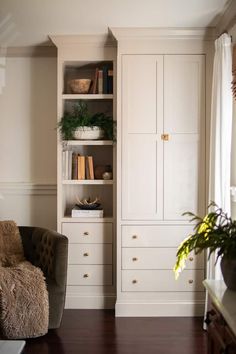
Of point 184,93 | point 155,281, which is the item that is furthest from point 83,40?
point 155,281

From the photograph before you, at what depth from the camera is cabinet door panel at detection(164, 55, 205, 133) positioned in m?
3.71

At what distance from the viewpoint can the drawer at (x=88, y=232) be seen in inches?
154

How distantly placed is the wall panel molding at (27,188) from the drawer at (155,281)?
1.12m

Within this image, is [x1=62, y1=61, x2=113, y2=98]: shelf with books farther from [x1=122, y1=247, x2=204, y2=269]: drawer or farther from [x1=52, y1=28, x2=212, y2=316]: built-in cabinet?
[x1=122, y1=247, x2=204, y2=269]: drawer

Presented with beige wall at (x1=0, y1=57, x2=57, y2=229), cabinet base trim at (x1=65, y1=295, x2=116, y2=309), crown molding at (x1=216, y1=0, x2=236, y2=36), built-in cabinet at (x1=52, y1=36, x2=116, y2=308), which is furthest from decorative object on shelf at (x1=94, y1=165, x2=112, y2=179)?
crown molding at (x1=216, y1=0, x2=236, y2=36)

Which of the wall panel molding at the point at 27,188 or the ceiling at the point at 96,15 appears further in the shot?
the wall panel molding at the point at 27,188

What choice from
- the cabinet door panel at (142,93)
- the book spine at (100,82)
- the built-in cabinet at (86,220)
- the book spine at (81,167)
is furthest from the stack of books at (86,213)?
the book spine at (100,82)

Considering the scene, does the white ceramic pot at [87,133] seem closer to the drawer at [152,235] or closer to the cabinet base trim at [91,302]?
the drawer at [152,235]

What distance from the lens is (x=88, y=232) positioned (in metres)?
3.92

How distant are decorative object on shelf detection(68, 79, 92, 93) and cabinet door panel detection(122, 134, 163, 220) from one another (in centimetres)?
65

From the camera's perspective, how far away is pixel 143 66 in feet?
12.2

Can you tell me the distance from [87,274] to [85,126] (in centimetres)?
135

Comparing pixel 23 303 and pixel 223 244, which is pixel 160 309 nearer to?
pixel 23 303

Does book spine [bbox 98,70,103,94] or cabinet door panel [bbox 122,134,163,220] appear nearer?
cabinet door panel [bbox 122,134,163,220]
